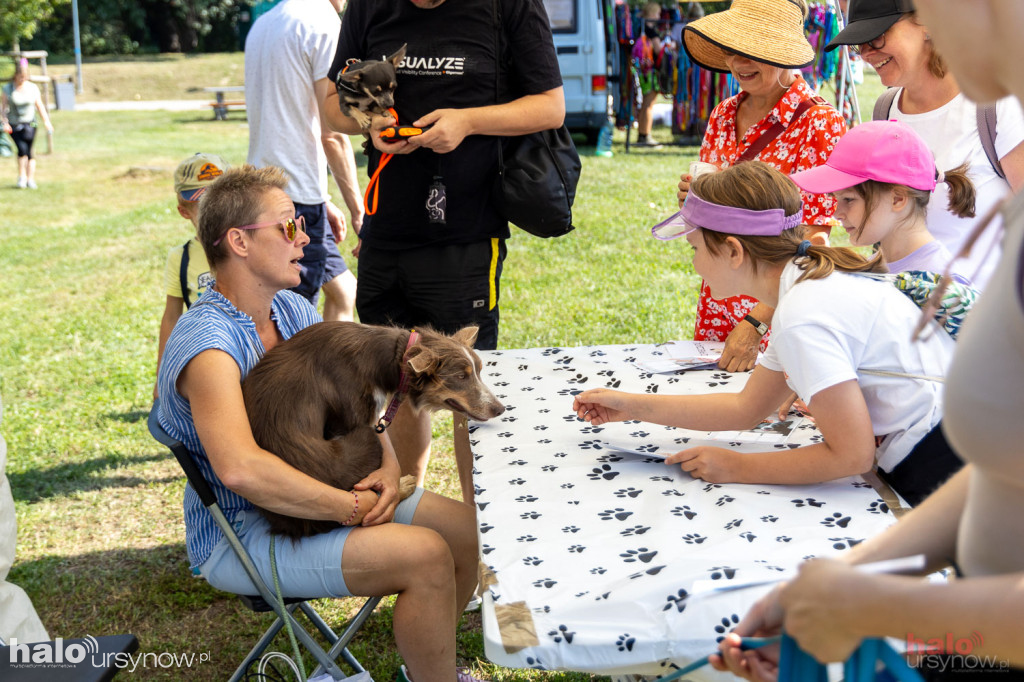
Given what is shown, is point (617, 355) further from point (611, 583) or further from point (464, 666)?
point (611, 583)

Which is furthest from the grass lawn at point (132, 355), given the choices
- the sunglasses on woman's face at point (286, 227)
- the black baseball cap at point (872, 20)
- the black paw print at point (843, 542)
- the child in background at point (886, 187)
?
the black baseball cap at point (872, 20)

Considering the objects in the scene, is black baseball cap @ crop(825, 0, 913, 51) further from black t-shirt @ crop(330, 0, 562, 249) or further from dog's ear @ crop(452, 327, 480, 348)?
dog's ear @ crop(452, 327, 480, 348)

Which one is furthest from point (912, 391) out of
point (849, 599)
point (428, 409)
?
point (428, 409)

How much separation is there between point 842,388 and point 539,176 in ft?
5.61

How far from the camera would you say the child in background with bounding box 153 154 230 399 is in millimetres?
3684

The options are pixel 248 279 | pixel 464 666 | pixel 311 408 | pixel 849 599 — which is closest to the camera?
pixel 849 599

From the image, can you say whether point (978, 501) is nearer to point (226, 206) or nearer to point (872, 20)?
point (226, 206)

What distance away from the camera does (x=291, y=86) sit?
4.20 m

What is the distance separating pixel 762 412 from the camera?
7.64 feet

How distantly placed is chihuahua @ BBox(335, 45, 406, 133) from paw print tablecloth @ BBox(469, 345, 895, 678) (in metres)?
1.28

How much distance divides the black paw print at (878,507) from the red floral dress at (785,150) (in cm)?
111

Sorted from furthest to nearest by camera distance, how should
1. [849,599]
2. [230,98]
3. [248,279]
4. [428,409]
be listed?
[230,98]
[428,409]
[248,279]
[849,599]

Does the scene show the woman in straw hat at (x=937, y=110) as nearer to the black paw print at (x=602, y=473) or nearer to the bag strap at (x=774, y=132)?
the bag strap at (x=774, y=132)

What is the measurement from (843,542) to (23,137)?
15.0 metres
